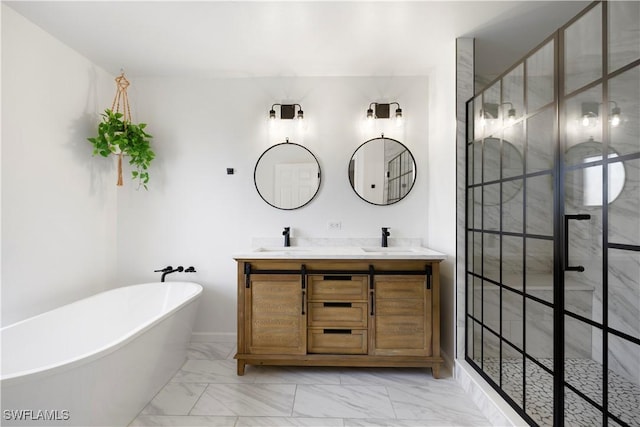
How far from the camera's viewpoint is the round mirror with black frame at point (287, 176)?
2922mm

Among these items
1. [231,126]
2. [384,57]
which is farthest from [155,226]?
[384,57]

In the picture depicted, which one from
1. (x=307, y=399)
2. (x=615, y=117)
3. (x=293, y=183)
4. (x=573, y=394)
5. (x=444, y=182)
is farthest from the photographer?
(x=293, y=183)

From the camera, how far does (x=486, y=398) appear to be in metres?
1.86

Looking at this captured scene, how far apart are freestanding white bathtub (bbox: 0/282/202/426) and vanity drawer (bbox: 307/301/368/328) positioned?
937 mm

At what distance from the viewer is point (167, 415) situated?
6.15 ft

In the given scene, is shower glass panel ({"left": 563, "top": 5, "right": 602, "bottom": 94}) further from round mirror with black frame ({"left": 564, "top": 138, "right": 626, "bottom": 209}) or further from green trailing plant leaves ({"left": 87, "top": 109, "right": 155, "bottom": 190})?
green trailing plant leaves ({"left": 87, "top": 109, "right": 155, "bottom": 190})

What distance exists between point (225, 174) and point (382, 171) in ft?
4.88

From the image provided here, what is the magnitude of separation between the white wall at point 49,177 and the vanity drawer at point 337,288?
1.95m

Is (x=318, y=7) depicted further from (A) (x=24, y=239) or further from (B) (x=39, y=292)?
(B) (x=39, y=292)

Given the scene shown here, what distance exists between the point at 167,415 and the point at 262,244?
4.77 feet

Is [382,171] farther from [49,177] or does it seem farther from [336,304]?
[49,177]

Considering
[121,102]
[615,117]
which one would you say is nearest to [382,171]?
[615,117]

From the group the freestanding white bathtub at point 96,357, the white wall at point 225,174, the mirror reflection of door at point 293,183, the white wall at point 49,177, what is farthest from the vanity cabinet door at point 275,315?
the white wall at point 49,177

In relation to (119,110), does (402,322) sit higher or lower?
lower
